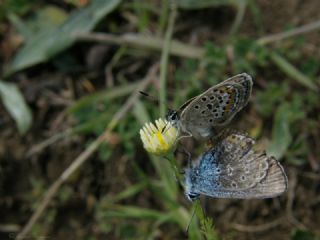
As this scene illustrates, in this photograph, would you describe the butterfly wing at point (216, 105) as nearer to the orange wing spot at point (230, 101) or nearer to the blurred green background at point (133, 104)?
the orange wing spot at point (230, 101)

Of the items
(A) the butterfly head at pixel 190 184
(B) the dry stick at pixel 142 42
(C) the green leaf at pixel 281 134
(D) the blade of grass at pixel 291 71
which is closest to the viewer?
(A) the butterfly head at pixel 190 184

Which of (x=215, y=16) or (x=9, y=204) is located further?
(x=215, y=16)

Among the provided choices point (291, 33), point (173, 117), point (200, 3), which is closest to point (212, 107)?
point (173, 117)

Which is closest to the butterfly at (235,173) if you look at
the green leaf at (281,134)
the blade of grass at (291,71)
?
the green leaf at (281,134)

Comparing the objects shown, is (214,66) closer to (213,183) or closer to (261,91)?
(261,91)

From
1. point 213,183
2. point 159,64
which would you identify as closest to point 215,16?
point 159,64

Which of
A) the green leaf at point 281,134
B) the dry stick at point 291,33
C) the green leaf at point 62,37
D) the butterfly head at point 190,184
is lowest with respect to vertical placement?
the green leaf at point 281,134
